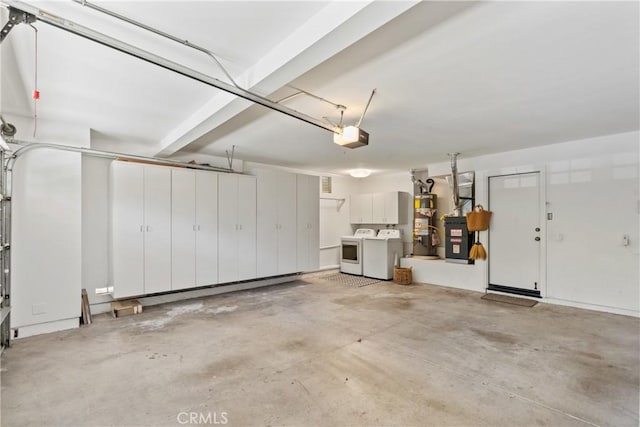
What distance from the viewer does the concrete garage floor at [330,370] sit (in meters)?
2.06

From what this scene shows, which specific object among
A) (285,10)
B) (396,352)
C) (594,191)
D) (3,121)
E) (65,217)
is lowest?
(396,352)

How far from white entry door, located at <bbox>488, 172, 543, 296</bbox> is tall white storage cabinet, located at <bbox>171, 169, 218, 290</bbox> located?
16.3 ft

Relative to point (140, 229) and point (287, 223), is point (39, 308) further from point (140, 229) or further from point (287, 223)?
point (287, 223)

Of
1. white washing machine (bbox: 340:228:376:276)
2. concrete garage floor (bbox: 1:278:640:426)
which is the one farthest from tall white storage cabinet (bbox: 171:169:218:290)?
white washing machine (bbox: 340:228:376:276)

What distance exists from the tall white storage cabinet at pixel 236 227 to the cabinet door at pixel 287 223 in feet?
1.85

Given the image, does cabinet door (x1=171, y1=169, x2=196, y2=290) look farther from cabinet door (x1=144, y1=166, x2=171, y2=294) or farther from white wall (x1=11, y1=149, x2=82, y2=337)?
white wall (x1=11, y1=149, x2=82, y2=337)

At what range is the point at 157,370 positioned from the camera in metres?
2.65

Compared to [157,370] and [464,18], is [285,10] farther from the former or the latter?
[157,370]

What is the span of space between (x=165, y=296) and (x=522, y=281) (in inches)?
236

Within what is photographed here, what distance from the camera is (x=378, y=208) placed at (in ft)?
24.6

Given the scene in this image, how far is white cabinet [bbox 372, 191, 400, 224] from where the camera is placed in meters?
7.17

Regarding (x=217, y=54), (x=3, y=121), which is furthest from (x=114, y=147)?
(x=217, y=54)

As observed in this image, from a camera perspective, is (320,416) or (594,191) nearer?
(320,416)

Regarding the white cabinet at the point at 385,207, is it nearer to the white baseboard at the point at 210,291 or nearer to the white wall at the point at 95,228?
the white baseboard at the point at 210,291
